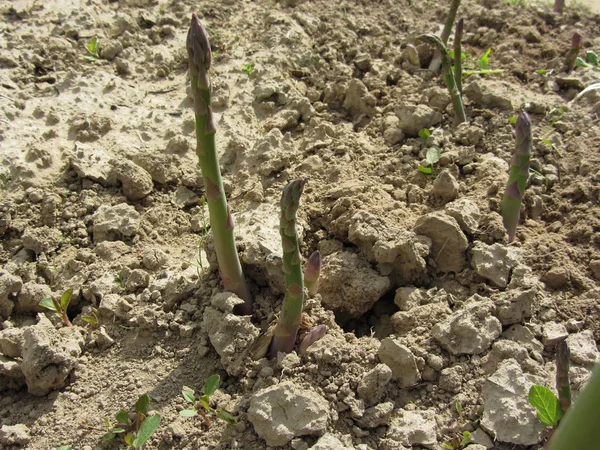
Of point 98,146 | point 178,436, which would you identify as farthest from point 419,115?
point 178,436

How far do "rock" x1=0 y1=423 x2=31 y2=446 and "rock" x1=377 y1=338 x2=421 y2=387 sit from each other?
135 centimetres

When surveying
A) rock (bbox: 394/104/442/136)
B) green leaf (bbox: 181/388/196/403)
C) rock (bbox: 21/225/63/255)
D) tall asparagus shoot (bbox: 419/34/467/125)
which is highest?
tall asparagus shoot (bbox: 419/34/467/125)

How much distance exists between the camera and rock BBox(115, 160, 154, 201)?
2.72 meters

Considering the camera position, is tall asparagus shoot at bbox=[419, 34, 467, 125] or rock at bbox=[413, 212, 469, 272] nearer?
rock at bbox=[413, 212, 469, 272]

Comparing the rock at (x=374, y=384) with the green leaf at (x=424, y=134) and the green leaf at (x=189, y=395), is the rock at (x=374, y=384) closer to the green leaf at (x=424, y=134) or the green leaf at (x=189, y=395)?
the green leaf at (x=189, y=395)

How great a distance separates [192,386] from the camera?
207cm

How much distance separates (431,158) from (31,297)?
2118mm

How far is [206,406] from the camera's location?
1903 mm

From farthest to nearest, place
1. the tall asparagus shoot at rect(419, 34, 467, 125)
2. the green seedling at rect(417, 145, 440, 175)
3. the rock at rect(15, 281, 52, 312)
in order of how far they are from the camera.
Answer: the tall asparagus shoot at rect(419, 34, 467, 125) < the green seedling at rect(417, 145, 440, 175) < the rock at rect(15, 281, 52, 312)

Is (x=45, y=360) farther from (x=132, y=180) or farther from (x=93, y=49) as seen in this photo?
(x=93, y=49)

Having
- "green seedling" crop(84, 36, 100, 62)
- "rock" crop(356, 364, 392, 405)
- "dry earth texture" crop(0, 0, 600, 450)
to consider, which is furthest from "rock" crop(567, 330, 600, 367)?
"green seedling" crop(84, 36, 100, 62)

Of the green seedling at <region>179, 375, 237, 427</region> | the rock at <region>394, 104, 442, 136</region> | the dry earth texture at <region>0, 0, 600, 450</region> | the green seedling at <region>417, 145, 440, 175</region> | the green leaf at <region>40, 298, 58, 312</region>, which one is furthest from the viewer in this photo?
the rock at <region>394, 104, 442, 136</region>

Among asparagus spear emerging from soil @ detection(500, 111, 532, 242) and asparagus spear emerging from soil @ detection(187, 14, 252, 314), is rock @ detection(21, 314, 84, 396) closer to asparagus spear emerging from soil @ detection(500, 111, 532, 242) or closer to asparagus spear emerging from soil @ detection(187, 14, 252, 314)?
asparagus spear emerging from soil @ detection(187, 14, 252, 314)

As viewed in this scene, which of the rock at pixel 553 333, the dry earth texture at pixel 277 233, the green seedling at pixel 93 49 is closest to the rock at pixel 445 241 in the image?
the dry earth texture at pixel 277 233
